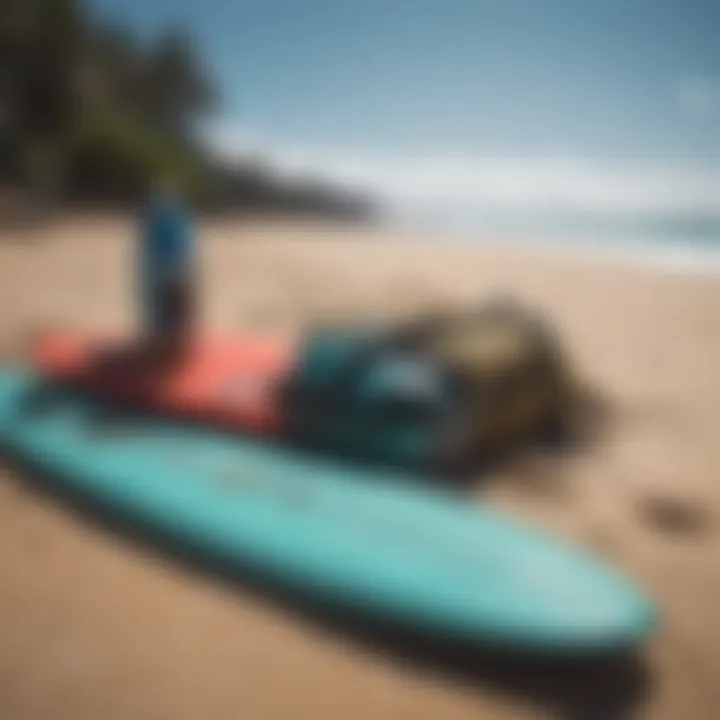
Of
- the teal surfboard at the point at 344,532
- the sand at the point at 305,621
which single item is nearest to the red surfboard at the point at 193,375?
the teal surfboard at the point at 344,532

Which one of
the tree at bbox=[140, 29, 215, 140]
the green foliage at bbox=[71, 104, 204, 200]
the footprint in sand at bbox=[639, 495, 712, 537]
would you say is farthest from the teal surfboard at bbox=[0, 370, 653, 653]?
the tree at bbox=[140, 29, 215, 140]

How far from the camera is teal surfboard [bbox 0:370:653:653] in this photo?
93 cm

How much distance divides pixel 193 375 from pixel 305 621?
29.8 inches

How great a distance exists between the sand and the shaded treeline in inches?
7.9

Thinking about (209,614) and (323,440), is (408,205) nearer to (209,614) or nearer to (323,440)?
(323,440)

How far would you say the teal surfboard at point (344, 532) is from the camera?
932 millimetres

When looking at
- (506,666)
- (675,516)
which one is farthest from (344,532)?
(675,516)

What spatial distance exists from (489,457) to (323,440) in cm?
33

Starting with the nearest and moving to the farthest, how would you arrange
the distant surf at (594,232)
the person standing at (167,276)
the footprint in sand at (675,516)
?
the footprint in sand at (675,516), the distant surf at (594,232), the person standing at (167,276)

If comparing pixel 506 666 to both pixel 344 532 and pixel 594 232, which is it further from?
pixel 594 232

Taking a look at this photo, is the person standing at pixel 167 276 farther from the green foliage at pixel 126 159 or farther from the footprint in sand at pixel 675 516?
the footprint in sand at pixel 675 516

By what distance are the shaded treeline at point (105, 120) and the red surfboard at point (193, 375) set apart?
348 millimetres

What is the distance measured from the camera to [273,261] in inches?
90.0

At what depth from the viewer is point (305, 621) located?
1.00 m
